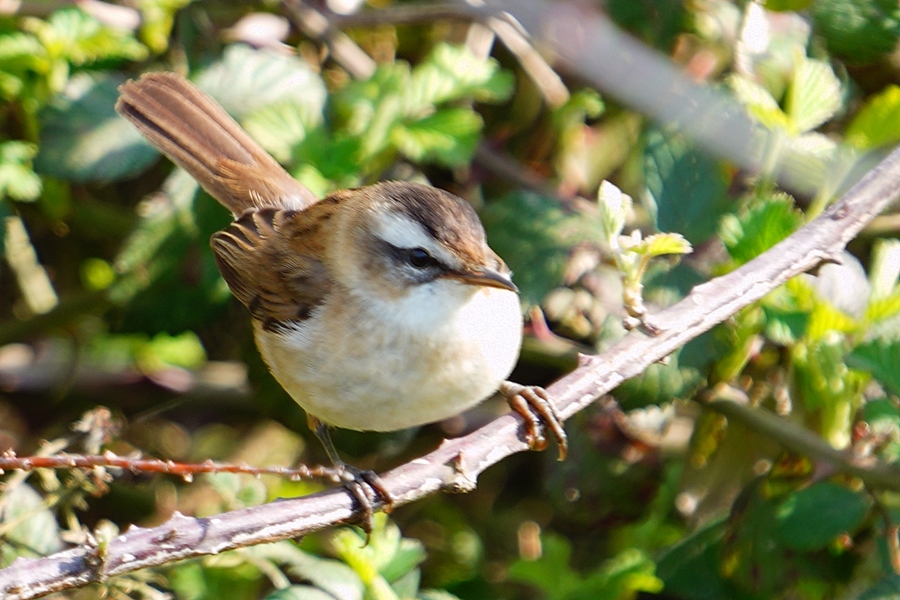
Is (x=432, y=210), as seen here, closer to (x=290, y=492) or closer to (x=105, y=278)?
(x=290, y=492)

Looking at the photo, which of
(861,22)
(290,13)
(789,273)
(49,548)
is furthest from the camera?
(290,13)

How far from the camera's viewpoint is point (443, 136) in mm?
2969

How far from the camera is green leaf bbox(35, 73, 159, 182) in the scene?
9.83ft

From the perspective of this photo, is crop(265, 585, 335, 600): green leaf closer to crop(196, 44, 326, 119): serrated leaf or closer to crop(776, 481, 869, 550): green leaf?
crop(776, 481, 869, 550): green leaf

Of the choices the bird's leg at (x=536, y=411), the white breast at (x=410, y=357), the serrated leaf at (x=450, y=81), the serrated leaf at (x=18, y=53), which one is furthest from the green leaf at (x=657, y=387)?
the serrated leaf at (x=18, y=53)

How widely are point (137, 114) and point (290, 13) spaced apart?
68 centimetres

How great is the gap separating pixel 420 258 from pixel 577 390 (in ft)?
1.98

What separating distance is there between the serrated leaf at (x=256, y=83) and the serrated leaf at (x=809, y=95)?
1.31 m

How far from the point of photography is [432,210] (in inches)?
99.7

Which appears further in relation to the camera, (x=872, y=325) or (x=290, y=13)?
(x=290, y=13)

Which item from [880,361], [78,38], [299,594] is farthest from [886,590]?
[78,38]

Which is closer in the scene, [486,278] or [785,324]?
[486,278]

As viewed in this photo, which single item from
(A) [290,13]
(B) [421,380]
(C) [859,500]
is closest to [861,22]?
(C) [859,500]

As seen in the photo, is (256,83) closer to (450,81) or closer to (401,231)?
(450,81)
